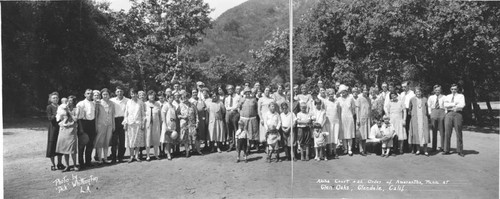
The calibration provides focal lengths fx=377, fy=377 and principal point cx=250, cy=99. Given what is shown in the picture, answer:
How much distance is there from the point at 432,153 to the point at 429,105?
3.30 ft

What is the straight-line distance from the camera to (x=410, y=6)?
435 inches

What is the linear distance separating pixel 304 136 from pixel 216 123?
2.07 m

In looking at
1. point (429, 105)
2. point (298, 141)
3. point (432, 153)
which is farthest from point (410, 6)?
point (298, 141)

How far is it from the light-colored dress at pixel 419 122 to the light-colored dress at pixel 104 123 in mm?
6086

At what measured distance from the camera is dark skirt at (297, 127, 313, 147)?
734cm

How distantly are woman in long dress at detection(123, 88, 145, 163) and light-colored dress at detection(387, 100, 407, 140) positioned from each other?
5209 millimetres

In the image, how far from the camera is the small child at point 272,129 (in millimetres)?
7250

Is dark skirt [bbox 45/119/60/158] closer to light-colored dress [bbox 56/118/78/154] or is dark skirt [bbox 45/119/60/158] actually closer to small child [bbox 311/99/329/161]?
light-colored dress [bbox 56/118/78/154]

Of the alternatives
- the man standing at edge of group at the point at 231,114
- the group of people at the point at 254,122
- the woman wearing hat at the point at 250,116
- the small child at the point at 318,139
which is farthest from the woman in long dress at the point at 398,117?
the man standing at edge of group at the point at 231,114

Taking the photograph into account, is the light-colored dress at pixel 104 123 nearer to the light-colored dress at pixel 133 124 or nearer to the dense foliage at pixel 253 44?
the light-colored dress at pixel 133 124

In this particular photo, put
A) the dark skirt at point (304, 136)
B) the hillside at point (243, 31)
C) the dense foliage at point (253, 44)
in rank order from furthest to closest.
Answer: the hillside at point (243, 31) → the dense foliage at point (253, 44) → the dark skirt at point (304, 136)

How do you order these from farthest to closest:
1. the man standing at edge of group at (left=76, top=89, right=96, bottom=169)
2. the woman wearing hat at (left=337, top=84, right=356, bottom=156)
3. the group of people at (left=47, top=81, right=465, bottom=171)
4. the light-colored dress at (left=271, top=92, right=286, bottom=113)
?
the light-colored dress at (left=271, top=92, right=286, bottom=113) < the woman wearing hat at (left=337, top=84, right=356, bottom=156) < the group of people at (left=47, top=81, right=465, bottom=171) < the man standing at edge of group at (left=76, top=89, right=96, bottom=169)

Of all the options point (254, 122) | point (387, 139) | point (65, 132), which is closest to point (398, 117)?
point (387, 139)

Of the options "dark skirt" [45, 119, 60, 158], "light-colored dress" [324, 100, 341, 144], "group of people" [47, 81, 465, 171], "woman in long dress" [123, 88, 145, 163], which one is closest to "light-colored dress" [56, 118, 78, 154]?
"group of people" [47, 81, 465, 171]
